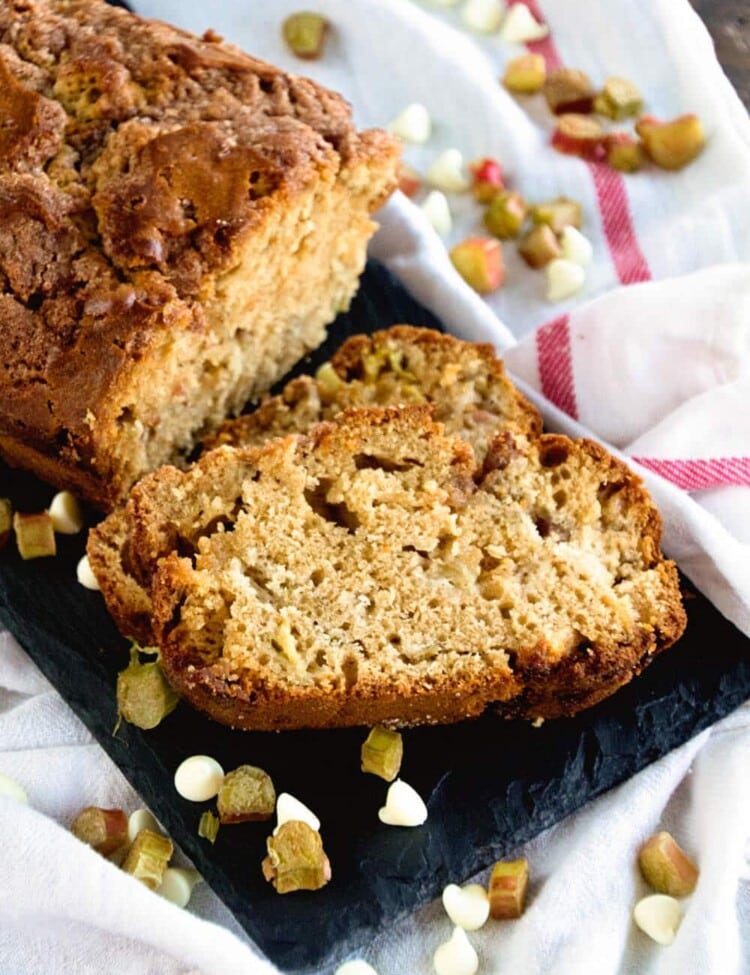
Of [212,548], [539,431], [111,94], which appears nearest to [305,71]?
[111,94]

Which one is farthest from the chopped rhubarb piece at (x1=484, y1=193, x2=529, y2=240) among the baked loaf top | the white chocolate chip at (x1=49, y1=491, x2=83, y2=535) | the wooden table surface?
the white chocolate chip at (x1=49, y1=491, x2=83, y2=535)

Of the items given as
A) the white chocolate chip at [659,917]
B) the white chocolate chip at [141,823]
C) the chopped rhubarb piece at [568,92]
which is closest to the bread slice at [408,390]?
the white chocolate chip at [141,823]

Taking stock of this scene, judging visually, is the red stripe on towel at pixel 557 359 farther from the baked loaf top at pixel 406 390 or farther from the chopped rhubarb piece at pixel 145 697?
the chopped rhubarb piece at pixel 145 697

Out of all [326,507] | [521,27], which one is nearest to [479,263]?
[521,27]

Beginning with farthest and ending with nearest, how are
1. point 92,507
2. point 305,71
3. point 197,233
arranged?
point 305,71 < point 92,507 < point 197,233

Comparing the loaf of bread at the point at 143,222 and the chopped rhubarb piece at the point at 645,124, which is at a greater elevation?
the chopped rhubarb piece at the point at 645,124

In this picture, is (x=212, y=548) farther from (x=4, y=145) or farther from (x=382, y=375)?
(x=4, y=145)

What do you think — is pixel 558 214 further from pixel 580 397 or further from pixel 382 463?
pixel 382 463
